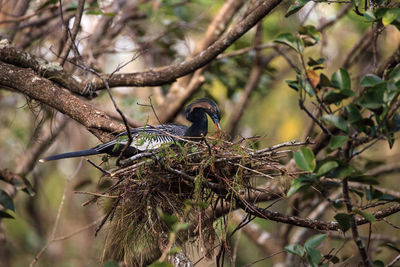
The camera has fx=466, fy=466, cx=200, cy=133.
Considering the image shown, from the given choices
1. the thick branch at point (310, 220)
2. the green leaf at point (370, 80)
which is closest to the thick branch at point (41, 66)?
the thick branch at point (310, 220)

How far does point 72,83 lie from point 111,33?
3191 mm

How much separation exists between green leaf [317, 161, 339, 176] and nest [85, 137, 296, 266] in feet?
2.85

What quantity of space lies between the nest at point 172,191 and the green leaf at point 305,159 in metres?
0.81

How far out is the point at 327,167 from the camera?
7.61ft

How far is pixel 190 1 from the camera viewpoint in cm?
667

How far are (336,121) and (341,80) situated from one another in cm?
23

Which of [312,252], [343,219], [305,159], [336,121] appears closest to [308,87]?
[336,121]

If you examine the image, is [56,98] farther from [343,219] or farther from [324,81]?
[343,219]

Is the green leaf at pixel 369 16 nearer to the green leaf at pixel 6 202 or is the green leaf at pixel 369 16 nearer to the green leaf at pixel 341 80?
the green leaf at pixel 341 80

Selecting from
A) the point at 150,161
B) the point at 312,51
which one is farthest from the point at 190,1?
the point at 150,161

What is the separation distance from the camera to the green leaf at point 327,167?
231 cm

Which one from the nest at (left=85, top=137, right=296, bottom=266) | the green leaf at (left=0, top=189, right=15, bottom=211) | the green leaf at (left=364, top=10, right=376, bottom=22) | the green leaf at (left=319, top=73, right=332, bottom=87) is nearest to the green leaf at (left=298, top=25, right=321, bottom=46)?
the green leaf at (left=364, top=10, right=376, bottom=22)

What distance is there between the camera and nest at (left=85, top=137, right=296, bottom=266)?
10.5ft

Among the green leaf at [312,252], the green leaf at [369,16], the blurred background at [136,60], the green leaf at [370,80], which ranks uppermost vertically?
the blurred background at [136,60]
